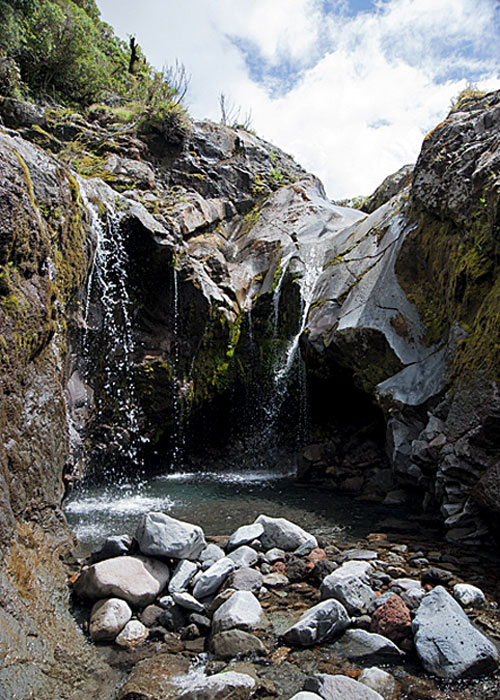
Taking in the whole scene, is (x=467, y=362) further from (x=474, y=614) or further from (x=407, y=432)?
(x=474, y=614)

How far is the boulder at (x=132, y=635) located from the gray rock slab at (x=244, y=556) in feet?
4.00

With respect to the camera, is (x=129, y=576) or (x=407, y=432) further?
(x=407, y=432)

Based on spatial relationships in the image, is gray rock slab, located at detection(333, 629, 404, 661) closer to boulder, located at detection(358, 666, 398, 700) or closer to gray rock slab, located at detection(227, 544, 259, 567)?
boulder, located at detection(358, 666, 398, 700)

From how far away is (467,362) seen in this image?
252 inches

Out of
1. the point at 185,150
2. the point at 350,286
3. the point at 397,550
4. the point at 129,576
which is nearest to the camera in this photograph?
the point at 129,576

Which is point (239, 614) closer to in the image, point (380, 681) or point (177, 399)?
point (380, 681)

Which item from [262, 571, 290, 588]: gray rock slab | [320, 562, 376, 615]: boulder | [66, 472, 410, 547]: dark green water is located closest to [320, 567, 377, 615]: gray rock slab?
[320, 562, 376, 615]: boulder

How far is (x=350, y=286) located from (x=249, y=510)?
17.8 feet

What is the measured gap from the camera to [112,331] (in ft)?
31.3

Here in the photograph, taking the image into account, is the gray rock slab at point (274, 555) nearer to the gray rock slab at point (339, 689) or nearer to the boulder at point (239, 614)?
the boulder at point (239, 614)

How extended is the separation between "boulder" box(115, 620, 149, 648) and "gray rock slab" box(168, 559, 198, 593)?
493mm

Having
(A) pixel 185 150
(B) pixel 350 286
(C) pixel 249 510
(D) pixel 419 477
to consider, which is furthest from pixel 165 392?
(A) pixel 185 150

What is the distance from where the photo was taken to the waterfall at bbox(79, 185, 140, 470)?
30.1 ft

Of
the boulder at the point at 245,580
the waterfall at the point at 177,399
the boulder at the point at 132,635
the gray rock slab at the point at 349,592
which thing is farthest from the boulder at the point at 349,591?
the waterfall at the point at 177,399
